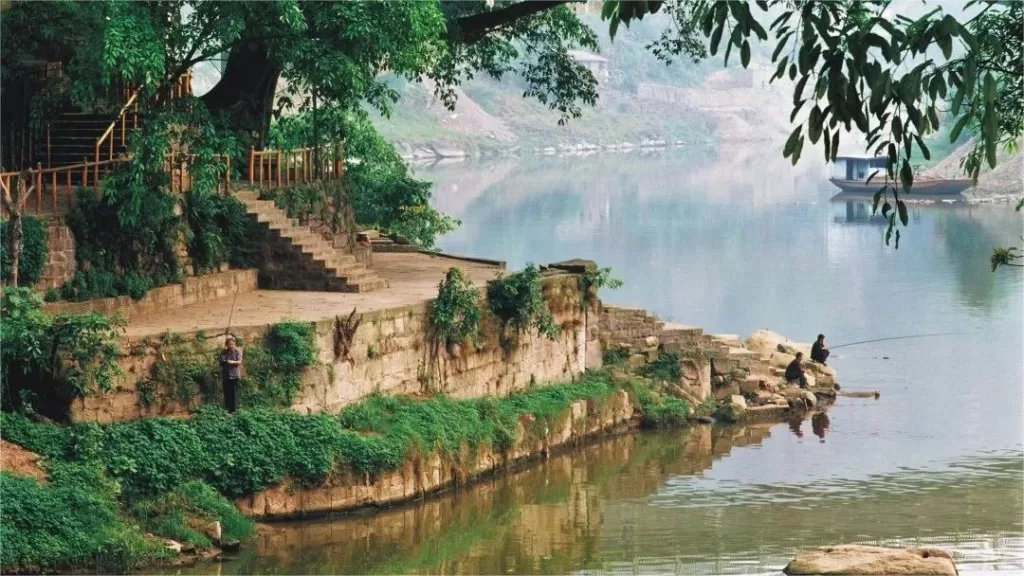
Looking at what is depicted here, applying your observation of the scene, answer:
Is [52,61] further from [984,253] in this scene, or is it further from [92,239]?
[984,253]

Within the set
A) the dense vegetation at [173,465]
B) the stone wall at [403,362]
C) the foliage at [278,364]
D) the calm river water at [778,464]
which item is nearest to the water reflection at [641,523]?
the calm river water at [778,464]

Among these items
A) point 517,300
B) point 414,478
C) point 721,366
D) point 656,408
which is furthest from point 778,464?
point 414,478

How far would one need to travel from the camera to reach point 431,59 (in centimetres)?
2748

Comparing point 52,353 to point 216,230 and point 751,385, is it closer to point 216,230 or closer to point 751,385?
point 216,230

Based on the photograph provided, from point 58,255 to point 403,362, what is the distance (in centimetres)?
457

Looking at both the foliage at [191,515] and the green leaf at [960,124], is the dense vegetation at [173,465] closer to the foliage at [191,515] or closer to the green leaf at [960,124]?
the foliage at [191,515]

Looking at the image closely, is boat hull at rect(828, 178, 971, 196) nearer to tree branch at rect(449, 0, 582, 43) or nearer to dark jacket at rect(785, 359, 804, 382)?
dark jacket at rect(785, 359, 804, 382)

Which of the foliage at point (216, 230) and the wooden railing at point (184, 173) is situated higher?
the wooden railing at point (184, 173)

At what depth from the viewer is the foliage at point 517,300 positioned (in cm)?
2708

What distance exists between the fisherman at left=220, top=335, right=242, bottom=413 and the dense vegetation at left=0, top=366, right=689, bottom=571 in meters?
0.17

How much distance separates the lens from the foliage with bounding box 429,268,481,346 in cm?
2570

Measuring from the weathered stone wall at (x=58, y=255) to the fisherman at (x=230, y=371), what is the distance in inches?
91.9

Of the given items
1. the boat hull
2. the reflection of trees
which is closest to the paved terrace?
the reflection of trees

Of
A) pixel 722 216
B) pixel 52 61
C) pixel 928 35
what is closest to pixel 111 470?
pixel 52 61
